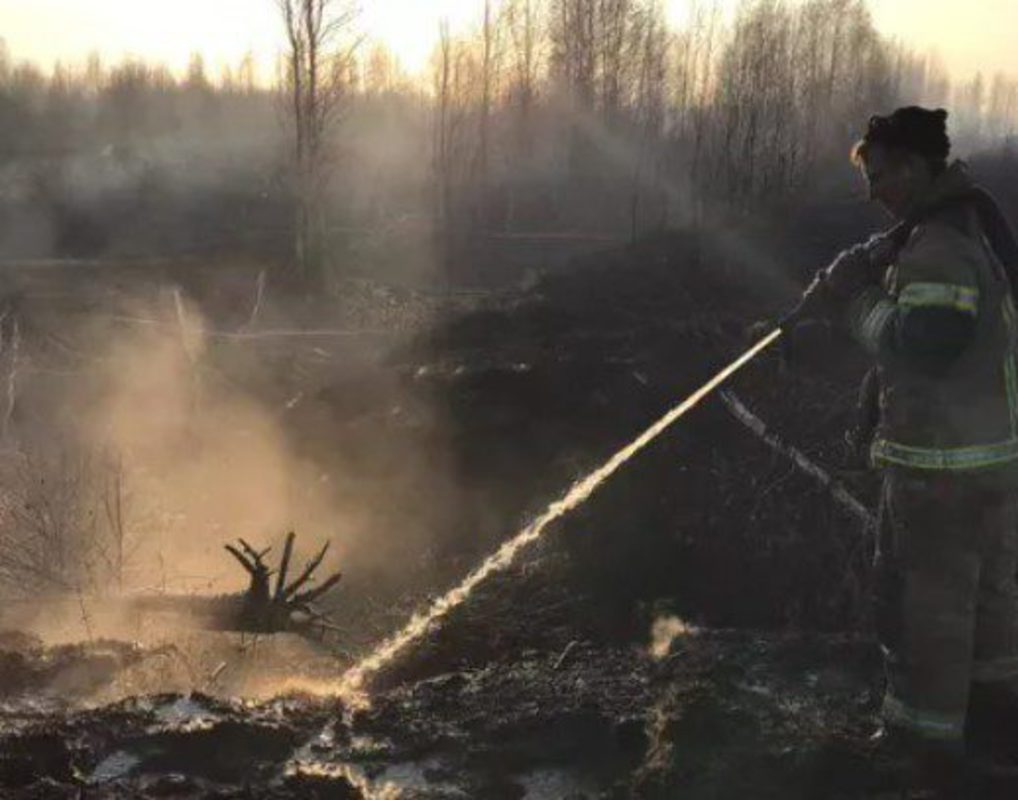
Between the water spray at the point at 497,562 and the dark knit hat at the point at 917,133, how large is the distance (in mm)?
1374

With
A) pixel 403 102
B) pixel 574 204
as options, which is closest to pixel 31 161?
pixel 403 102

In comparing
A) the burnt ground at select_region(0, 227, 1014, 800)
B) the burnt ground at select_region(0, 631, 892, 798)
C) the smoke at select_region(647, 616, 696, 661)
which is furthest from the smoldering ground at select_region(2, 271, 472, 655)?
the burnt ground at select_region(0, 631, 892, 798)

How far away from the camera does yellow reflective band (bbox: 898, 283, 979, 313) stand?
2715 mm

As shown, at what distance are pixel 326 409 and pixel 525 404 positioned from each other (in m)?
2.93

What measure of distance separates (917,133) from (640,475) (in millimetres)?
6359

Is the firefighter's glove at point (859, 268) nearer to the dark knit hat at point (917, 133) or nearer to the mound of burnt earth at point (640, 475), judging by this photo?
the dark knit hat at point (917, 133)

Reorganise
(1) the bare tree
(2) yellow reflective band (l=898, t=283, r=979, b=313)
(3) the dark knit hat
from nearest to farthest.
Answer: (2) yellow reflective band (l=898, t=283, r=979, b=313)
(3) the dark knit hat
(1) the bare tree

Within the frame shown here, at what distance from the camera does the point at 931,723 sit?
2.89 meters

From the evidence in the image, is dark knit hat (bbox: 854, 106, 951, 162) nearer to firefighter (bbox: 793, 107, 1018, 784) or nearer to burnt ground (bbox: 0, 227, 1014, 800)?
firefighter (bbox: 793, 107, 1018, 784)

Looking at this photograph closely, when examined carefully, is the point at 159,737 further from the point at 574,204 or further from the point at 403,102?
the point at 403,102

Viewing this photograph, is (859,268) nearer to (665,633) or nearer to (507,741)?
(507,741)

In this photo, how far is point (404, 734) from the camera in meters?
3.34

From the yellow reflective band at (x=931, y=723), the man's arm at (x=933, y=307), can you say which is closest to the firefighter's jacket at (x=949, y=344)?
the man's arm at (x=933, y=307)

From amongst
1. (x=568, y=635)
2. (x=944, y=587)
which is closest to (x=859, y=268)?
(x=944, y=587)
